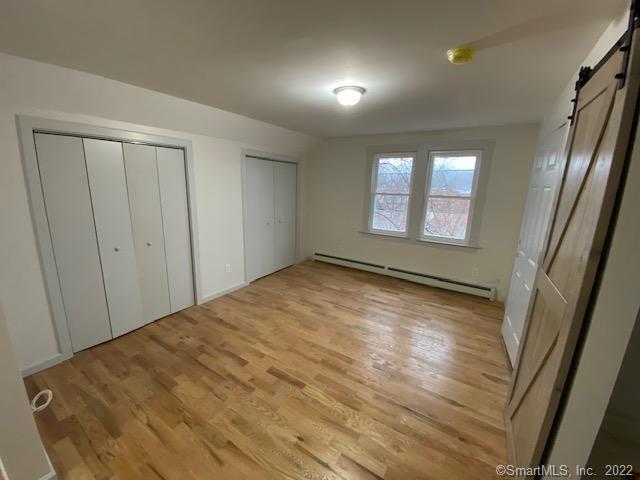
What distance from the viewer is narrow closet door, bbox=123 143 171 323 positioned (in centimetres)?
245

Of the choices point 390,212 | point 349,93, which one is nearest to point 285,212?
point 390,212

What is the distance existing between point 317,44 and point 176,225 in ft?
7.95

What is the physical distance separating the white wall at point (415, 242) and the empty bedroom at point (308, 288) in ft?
0.15

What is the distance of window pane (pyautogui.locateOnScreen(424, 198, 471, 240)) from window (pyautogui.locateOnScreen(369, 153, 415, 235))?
0.35m

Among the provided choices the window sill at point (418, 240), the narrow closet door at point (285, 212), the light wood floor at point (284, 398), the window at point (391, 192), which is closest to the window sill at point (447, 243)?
the window sill at point (418, 240)

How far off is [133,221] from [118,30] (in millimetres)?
1759

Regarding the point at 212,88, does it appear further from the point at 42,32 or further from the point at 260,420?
the point at 260,420

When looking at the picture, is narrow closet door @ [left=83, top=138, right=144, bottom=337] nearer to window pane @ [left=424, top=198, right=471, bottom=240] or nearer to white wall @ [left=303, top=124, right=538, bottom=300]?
white wall @ [left=303, top=124, right=538, bottom=300]

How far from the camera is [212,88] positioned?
6.66 ft

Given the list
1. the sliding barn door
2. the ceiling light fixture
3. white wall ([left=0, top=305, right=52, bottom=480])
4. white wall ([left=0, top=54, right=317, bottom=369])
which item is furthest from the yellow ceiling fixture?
white wall ([left=0, top=305, right=52, bottom=480])

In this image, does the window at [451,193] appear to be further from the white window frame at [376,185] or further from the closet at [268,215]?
the closet at [268,215]

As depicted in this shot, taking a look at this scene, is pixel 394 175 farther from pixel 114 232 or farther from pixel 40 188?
pixel 40 188

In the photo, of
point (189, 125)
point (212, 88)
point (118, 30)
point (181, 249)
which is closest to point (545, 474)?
point (118, 30)

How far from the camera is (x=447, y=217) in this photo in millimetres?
3668
